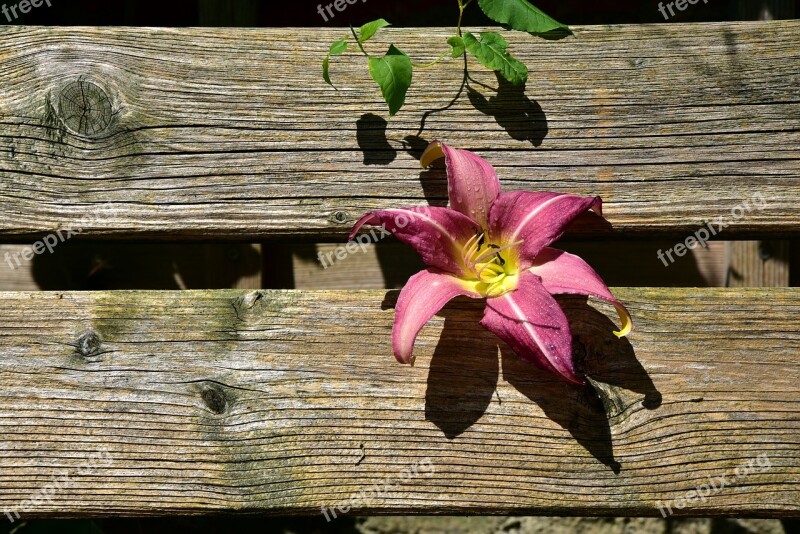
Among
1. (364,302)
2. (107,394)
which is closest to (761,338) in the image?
(364,302)

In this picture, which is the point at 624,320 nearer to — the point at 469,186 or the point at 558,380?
the point at 558,380

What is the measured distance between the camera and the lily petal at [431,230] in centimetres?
121

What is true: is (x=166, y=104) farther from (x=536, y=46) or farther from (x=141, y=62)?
(x=536, y=46)

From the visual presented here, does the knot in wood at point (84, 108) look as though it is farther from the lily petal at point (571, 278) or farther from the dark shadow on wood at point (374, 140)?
the lily petal at point (571, 278)

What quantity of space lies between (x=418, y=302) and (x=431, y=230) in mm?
142

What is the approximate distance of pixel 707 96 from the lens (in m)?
1.40

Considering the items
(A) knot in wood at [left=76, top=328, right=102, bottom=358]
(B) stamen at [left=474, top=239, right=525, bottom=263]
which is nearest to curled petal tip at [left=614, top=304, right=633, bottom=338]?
(B) stamen at [left=474, top=239, right=525, bottom=263]

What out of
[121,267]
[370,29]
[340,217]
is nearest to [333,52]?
[370,29]

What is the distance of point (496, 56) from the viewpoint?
4.36 feet

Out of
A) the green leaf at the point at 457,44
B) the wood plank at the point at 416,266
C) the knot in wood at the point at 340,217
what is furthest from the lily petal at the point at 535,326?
the wood plank at the point at 416,266

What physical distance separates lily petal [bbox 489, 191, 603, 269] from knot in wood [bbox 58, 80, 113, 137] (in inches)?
33.3

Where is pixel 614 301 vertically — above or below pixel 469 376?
above

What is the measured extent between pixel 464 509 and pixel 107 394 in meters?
0.74

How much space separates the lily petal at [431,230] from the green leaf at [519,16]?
431 millimetres
